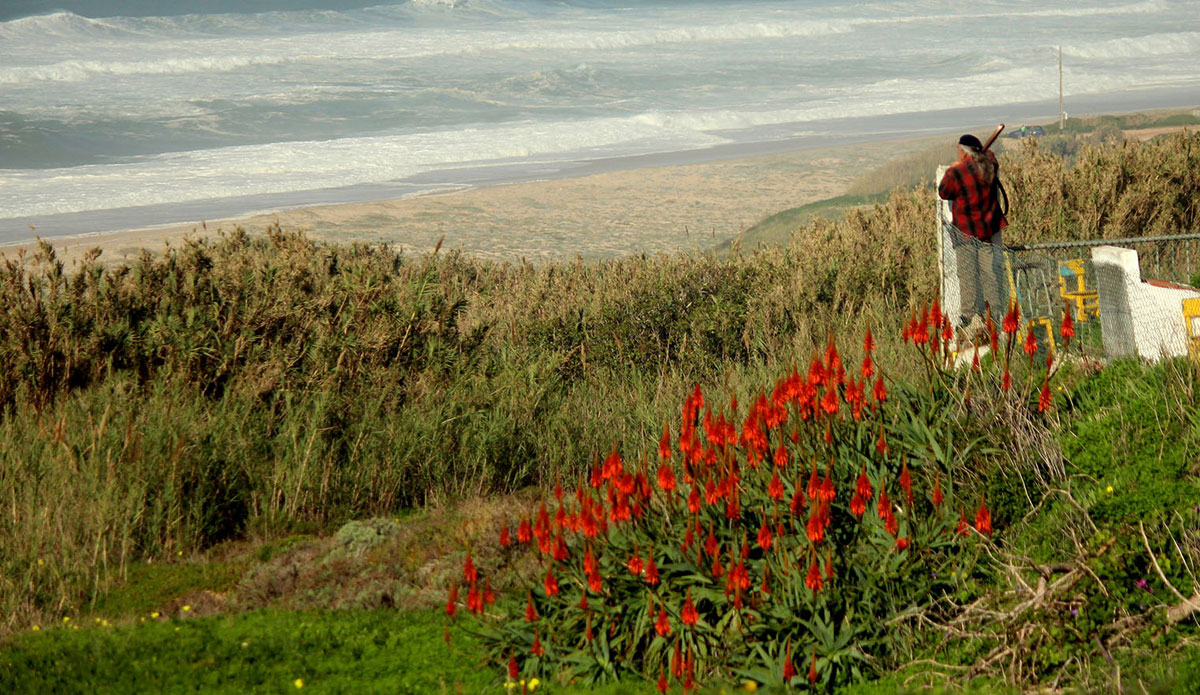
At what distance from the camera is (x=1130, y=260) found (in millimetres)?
8570

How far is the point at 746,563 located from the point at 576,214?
18811 mm

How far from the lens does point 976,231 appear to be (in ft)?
32.7

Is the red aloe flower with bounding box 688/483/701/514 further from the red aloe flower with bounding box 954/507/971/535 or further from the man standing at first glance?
the man standing

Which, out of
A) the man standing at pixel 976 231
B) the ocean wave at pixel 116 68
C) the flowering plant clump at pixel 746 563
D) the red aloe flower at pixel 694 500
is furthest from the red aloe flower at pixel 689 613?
the ocean wave at pixel 116 68

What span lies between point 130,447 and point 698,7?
10748cm

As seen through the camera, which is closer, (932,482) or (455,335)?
(932,482)

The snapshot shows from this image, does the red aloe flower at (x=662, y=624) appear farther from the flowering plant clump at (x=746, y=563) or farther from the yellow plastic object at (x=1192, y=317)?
the yellow plastic object at (x=1192, y=317)

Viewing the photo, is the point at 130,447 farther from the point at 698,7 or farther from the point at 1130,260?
the point at 698,7

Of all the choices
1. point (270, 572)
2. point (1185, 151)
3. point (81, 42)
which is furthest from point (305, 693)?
point (81, 42)

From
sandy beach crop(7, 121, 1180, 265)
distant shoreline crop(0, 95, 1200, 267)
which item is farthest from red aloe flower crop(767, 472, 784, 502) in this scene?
sandy beach crop(7, 121, 1180, 265)

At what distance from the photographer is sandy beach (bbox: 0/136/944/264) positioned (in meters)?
20.9

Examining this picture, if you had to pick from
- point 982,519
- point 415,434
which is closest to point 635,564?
point 982,519

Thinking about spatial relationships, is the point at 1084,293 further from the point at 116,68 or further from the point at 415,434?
the point at 116,68

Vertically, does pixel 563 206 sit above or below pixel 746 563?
above
